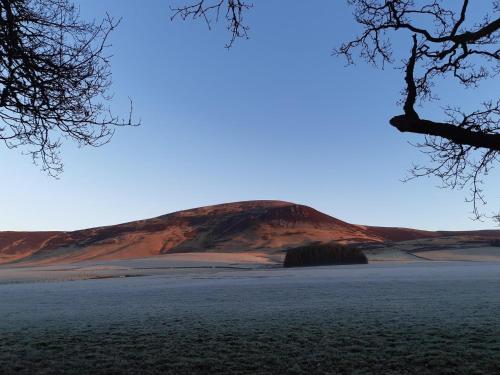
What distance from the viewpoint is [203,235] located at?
57156 millimetres

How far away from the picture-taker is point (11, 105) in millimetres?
4699

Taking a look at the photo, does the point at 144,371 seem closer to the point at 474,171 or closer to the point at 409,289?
the point at 474,171

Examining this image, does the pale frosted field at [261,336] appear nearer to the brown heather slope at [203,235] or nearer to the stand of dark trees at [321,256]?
the stand of dark trees at [321,256]

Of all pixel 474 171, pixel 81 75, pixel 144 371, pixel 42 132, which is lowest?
pixel 144 371

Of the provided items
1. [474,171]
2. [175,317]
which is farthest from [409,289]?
[175,317]

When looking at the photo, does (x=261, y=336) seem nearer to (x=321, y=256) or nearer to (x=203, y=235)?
(x=321, y=256)

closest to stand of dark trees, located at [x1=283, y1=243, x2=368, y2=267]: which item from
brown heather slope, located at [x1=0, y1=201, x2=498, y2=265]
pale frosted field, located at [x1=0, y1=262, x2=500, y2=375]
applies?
pale frosted field, located at [x1=0, y1=262, x2=500, y2=375]

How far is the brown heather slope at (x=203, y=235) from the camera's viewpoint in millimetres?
51062

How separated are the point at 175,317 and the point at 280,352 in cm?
213

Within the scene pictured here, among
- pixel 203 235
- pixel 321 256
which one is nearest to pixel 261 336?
pixel 321 256

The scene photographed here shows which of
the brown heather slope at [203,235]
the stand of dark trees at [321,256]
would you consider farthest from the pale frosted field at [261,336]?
the brown heather slope at [203,235]

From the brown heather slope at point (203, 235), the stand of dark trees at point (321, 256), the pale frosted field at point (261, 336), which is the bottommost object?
the pale frosted field at point (261, 336)

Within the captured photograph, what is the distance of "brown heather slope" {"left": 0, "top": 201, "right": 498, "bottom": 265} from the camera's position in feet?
168

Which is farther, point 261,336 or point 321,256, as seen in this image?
point 321,256
